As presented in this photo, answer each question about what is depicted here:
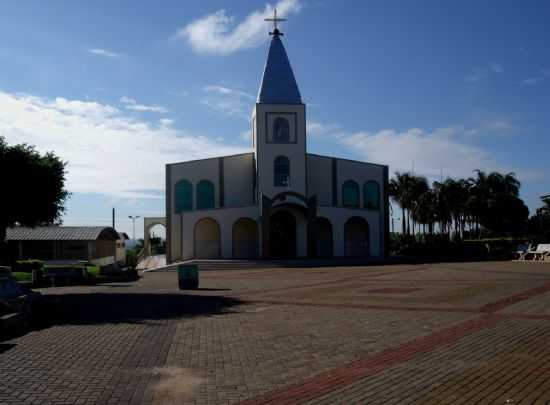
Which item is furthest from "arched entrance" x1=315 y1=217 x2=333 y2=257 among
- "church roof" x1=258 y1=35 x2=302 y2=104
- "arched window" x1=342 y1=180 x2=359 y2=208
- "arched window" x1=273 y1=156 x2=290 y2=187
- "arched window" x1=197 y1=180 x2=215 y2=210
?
"church roof" x1=258 y1=35 x2=302 y2=104

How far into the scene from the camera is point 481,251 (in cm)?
4628

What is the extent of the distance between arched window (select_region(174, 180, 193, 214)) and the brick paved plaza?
96.5 feet

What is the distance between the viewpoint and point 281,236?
43031mm

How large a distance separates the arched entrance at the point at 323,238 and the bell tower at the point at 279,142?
292cm

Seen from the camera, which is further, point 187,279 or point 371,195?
point 371,195

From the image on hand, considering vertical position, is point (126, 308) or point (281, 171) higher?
point (281, 171)

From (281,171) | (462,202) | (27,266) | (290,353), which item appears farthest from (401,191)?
(290,353)

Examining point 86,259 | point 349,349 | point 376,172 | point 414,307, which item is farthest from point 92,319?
point 376,172

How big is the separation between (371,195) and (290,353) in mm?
40461

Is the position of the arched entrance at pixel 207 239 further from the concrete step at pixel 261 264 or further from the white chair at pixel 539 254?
the white chair at pixel 539 254

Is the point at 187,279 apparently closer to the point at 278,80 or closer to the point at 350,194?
→ the point at 278,80

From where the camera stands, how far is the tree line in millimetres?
63094

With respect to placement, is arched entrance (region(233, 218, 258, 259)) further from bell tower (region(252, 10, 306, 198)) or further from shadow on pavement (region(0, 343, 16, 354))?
shadow on pavement (region(0, 343, 16, 354))

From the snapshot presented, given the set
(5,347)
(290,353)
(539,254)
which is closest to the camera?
(290,353)
